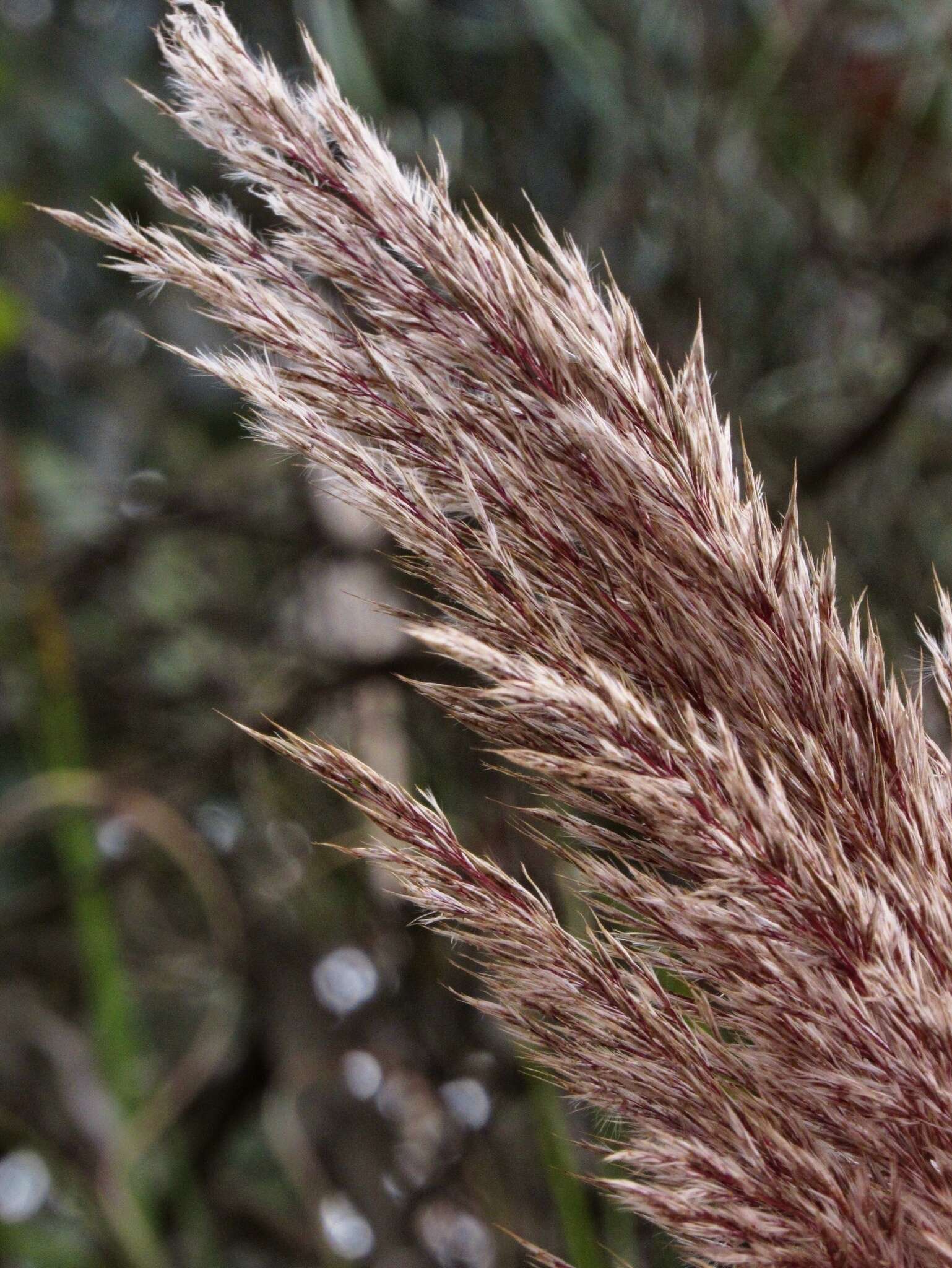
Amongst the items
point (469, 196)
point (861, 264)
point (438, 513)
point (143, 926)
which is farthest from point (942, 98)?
point (143, 926)

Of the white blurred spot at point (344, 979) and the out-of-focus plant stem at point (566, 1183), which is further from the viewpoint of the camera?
the white blurred spot at point (344, 979)

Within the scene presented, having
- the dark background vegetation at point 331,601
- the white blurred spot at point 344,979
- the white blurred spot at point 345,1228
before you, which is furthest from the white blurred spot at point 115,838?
the white blurred spot at point 345,1228

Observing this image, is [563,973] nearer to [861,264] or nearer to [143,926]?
[861,264]

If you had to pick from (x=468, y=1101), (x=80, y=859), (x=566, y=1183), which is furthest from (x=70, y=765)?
(x=566, y=1183)

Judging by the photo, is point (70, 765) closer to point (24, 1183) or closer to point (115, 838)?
point (115, 838)

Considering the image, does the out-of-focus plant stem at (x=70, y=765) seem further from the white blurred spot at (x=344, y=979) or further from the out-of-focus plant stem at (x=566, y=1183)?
the out-of-focus plant stem at (x=566, y=1183)

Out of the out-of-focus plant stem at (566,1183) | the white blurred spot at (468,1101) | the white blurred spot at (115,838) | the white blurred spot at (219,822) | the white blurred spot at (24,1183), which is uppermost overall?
the out-of-focus plant stem at (566,1183)

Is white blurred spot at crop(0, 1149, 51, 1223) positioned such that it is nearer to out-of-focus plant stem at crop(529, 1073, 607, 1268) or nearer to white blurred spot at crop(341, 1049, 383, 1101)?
white blurred spot at crop(341, 1049, 383, 1101)
